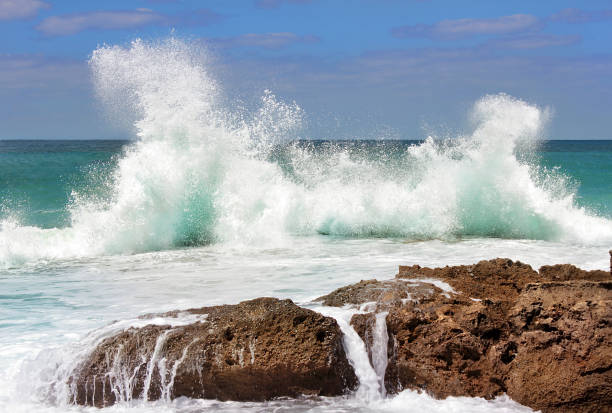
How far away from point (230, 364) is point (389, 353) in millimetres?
1046

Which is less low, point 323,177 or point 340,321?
point 323,177

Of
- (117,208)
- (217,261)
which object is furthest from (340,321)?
(117,208)

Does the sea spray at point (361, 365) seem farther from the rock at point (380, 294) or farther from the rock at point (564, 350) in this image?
the rock at point (564, 350)

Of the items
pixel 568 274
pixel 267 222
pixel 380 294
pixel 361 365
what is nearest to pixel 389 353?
pixel 361 365

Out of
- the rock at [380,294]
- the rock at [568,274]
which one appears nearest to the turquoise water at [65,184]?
the rock at [568,274]

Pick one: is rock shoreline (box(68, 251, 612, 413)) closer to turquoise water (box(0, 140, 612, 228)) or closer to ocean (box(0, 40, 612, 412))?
ocean (box(0, 40, 612, 412))

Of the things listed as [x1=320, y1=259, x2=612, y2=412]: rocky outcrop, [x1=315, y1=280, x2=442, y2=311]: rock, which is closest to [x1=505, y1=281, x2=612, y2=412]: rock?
[x1=320, y1=259, x2=612, y2=412]: rocky outcrop

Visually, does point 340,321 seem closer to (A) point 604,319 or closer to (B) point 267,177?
(A) point 604,319

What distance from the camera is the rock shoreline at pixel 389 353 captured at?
3725 mm

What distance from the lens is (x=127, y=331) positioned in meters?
4.19

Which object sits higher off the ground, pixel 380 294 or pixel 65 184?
pixel 65 184

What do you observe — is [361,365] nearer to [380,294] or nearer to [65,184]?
[380,294]

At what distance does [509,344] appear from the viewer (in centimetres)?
391

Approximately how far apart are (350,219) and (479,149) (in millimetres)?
2960
